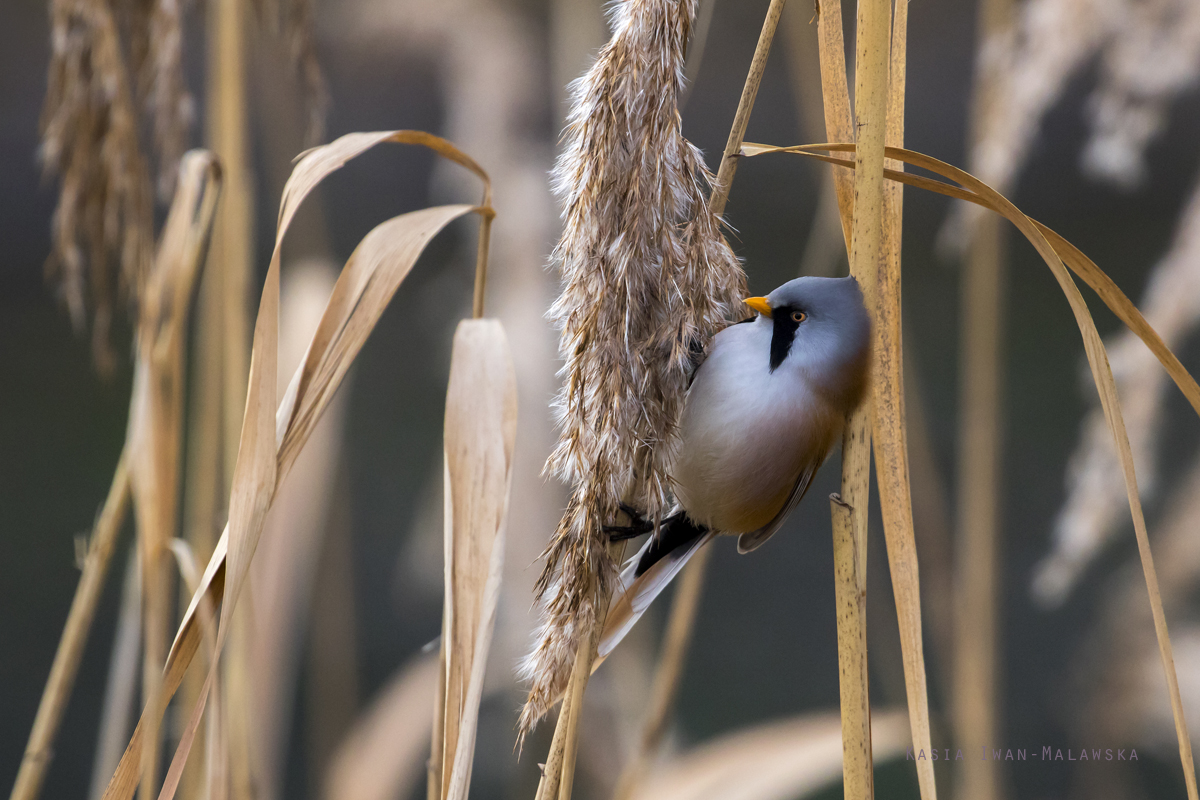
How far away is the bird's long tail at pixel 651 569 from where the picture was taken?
0.57 meters

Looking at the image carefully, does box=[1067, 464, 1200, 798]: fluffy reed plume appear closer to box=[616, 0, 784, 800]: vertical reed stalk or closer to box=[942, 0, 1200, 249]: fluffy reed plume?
box=[942, 0, 1200, 249]: fluffy reed plume

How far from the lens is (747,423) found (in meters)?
0.56

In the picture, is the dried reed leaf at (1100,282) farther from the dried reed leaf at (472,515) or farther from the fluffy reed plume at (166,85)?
the fluffy reed plume at (166,85)

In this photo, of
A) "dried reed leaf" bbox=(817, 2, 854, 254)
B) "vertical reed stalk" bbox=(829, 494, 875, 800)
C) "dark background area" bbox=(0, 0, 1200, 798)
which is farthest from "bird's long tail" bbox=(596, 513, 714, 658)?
"dark background area" bbox=(0, 0, 1200, 798)

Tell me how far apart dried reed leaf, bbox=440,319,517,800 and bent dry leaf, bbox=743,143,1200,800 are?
204mm

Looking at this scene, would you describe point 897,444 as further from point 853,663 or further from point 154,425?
point 154,425

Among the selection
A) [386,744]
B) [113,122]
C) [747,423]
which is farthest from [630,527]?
[386,744]

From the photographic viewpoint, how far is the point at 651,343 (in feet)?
1.59

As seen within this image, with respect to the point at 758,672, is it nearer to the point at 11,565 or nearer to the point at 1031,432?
the point at 1031,432

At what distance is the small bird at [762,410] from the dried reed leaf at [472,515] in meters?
0.09

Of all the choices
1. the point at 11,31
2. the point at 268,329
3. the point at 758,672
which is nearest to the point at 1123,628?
the point at 268,329

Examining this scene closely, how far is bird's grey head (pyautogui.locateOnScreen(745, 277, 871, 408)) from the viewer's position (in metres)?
0.49

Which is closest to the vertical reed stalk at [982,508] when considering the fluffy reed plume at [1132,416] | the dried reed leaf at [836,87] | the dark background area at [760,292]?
the fluffy reed plume at [1132,416]

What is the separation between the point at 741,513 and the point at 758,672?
2.97 meters
